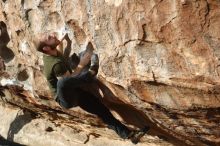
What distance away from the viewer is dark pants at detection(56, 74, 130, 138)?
18.2 feet

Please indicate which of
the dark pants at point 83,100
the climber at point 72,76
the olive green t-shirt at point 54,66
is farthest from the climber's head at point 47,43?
the dark pants at point 83,100

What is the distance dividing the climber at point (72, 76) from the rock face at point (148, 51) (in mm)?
99

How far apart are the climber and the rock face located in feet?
0.32

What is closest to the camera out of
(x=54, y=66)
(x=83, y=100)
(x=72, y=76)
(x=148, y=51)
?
(x=148, y=51)

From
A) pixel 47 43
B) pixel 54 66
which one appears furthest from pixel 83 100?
pixel 47 43

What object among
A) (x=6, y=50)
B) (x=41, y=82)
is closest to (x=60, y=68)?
(x=41, y=82)

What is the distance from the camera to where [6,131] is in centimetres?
836

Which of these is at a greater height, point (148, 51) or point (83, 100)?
point (148, 51)

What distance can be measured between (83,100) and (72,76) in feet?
1.69

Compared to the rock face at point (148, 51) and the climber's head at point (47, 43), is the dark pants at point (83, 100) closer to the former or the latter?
the rock face at point (148, 51)

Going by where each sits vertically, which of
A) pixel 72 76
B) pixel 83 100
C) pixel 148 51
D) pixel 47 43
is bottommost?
pixel 83 100

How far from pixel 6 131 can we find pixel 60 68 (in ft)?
9.69

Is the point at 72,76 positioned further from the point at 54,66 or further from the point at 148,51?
the point at 148,51

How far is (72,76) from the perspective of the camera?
5.48m
